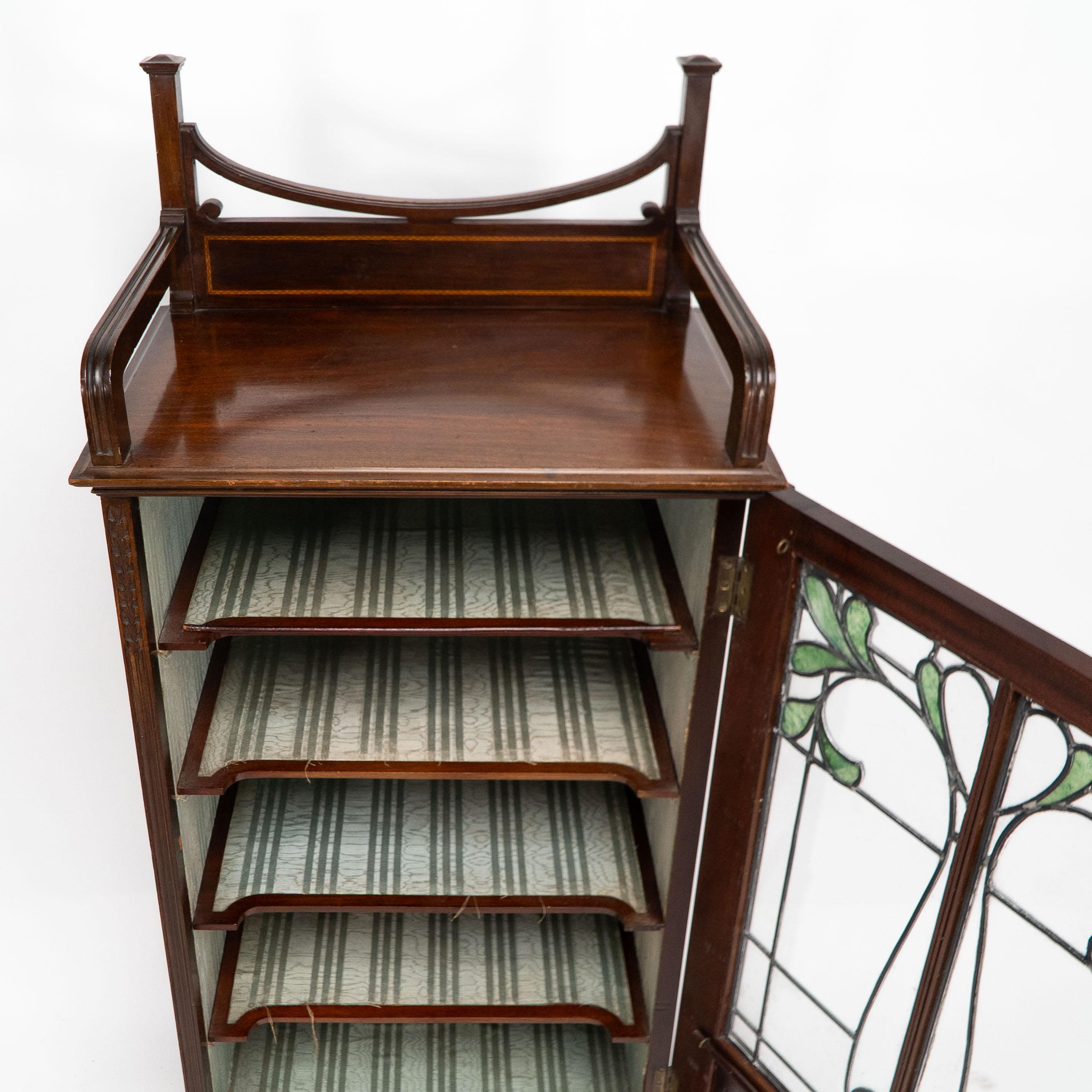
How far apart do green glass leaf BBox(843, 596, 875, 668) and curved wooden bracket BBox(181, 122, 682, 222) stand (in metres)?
0.70

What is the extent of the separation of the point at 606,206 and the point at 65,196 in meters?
0.80

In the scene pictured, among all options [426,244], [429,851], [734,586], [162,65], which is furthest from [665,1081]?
[162,65]

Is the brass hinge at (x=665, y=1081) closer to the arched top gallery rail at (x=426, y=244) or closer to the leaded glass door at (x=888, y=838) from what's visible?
the leaded glass door at (x=888, y=838)

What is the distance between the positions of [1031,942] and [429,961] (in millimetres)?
929

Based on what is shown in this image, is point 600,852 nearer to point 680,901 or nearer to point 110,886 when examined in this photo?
point 680,901

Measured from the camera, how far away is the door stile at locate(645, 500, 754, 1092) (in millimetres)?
1449

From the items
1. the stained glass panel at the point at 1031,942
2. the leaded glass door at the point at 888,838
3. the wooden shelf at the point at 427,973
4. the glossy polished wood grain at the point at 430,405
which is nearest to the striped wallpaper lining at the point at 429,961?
the wooden shelf at the point at 427,973

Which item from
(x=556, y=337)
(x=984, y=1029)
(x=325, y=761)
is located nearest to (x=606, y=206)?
(x=556, y=337)

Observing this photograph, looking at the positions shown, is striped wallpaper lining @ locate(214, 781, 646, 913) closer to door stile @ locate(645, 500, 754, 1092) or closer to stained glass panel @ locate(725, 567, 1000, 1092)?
door stile @ locate(645, 500, 754, 1092)

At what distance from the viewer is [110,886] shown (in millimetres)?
2447

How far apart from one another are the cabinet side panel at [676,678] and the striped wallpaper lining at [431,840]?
0.22ft

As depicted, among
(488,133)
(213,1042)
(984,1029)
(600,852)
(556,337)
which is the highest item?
(488,133)

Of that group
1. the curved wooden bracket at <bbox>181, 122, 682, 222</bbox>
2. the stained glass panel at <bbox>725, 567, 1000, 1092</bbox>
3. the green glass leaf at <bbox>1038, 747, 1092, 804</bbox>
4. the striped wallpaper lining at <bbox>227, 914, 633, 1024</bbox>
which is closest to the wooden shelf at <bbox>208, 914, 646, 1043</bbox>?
the striped wallpaper lining at <bbox>227, 914, 633, 1024</bbox>

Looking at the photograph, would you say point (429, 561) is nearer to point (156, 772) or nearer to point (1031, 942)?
point (156, 772)
